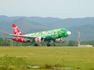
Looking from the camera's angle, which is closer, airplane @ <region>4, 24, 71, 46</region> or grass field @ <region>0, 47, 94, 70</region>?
grass field @ <region>0, 47, 94, 70</region>

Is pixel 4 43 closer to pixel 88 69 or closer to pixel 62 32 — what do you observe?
pixel 62 32

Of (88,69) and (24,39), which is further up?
(24,39)

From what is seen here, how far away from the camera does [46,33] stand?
9812 centimetres

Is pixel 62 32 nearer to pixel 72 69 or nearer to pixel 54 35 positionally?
pixel 54 35

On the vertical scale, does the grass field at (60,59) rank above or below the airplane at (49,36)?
below

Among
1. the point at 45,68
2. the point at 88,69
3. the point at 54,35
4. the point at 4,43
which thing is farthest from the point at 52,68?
the point at 4,43

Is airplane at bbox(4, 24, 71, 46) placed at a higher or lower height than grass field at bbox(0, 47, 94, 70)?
higher

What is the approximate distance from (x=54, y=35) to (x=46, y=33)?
278cm

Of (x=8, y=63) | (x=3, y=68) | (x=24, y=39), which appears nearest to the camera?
(x=3, y=68)

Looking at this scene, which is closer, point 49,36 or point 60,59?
point 60,59

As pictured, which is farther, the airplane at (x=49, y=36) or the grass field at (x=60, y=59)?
the airplane at (x=49, y=36)

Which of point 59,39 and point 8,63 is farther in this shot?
point 59,39

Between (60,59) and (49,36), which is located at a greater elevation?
(49,36)

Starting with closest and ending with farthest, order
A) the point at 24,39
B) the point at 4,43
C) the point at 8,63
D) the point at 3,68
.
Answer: the point at 3,68 < the point at 8,63 < the point at 24,39 < the point at 4,43
